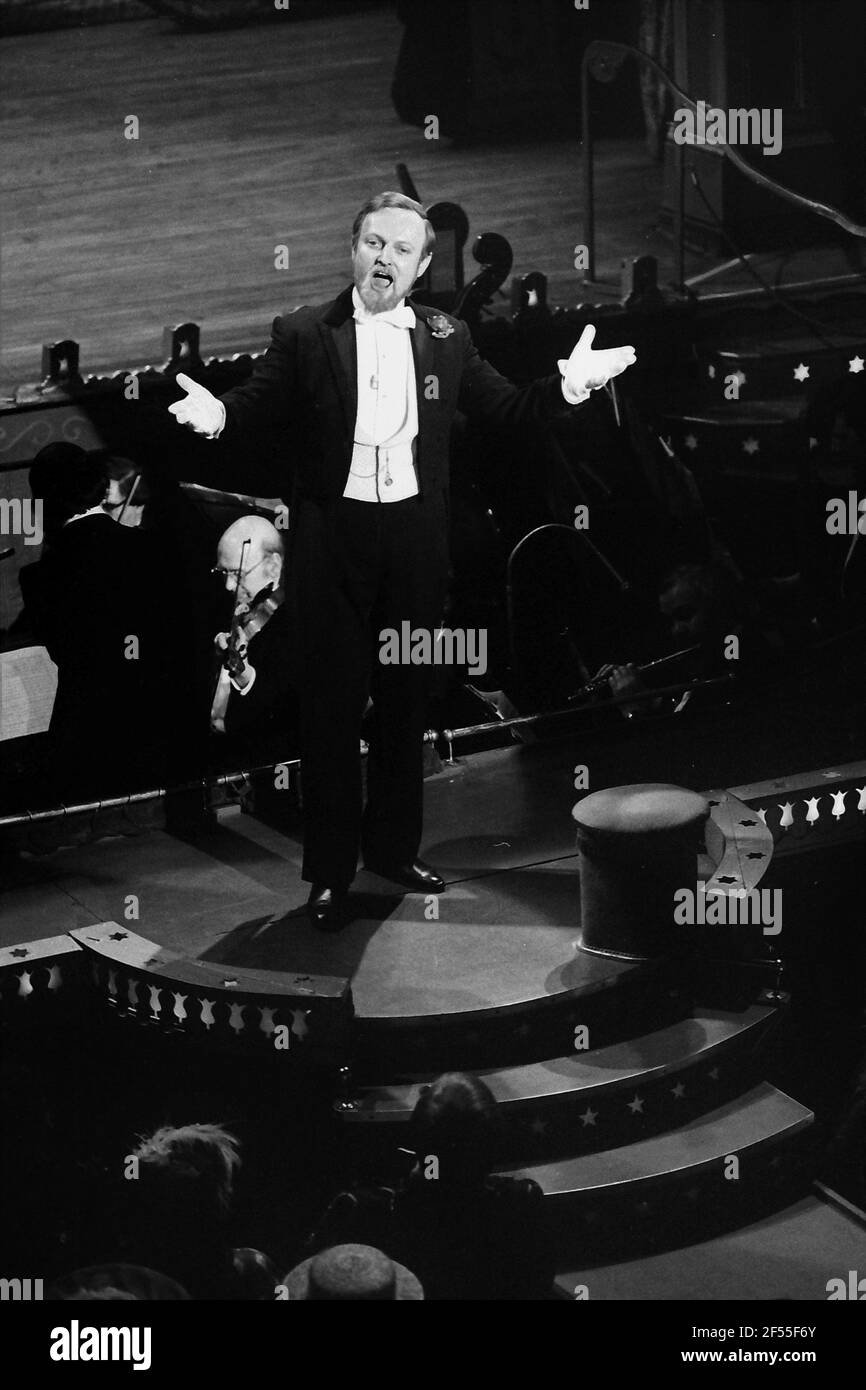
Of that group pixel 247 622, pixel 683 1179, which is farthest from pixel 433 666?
pixel 683 1179

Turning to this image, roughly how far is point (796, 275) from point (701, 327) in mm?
334

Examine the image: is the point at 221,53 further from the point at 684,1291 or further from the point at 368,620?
the point at 684,1291

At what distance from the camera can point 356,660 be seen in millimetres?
5699

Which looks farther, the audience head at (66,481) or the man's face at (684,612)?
the man's face at (684,612)

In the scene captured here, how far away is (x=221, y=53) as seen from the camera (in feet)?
20.4

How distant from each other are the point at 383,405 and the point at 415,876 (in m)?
1.26

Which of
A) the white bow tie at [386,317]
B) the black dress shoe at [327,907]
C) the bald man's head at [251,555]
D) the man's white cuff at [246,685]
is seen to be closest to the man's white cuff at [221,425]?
the white bow tie at [386,317]

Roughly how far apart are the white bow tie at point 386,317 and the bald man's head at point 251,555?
0.85 meters

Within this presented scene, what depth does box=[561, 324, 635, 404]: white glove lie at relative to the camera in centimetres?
549

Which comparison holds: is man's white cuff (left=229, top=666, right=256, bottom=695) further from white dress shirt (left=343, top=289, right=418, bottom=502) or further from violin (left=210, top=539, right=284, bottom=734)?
white dress shirt (left=343, top=289, right=418, bottom=502)

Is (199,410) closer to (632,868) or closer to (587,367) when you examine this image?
(587,367)

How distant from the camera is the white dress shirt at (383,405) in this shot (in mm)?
5562

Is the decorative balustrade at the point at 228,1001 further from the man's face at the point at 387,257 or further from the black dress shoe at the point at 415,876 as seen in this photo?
the man's face at the point at 387,257

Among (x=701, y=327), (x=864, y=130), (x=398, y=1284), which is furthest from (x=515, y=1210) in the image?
(x=864, y=130)
